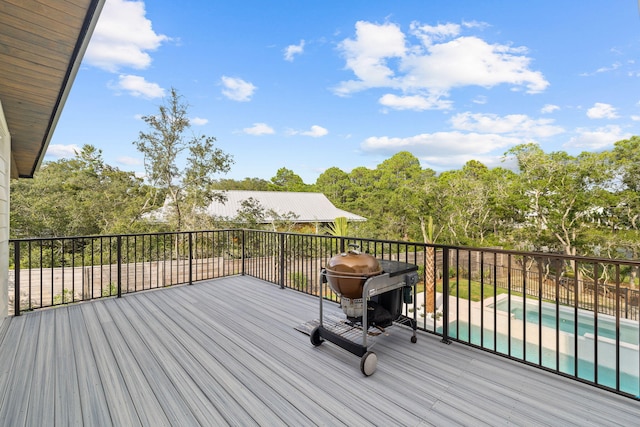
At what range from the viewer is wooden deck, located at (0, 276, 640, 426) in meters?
1.75

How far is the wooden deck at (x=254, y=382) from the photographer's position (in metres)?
1.75

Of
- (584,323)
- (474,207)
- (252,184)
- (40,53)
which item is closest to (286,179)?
(252,184)

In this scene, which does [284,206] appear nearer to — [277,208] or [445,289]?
[277,208]

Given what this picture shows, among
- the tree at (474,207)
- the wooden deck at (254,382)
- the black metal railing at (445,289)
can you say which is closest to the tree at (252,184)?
the black metal railing at (445,289)

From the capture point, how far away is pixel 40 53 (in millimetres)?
2357

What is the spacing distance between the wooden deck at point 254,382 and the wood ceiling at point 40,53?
7.95 ft

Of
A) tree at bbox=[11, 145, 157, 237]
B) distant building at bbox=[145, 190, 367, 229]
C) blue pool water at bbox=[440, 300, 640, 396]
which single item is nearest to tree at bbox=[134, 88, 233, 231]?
distant building at bbox=[145, 190, 367, 229]

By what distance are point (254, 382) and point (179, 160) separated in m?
10.8

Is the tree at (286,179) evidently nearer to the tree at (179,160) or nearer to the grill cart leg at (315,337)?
the tree at (179,160)

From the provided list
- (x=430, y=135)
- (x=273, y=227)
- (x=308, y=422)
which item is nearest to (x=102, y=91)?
(x=273, y=227)

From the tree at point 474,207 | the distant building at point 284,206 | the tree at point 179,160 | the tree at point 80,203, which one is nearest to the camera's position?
the tree at point 179,160

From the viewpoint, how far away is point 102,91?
1439 cm

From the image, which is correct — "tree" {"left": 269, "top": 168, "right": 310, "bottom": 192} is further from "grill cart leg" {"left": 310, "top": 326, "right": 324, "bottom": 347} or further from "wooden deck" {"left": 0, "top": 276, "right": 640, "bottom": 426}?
"grill cart leg" {"left": 310, "top": 326, "right": 324, "bottom": 347}

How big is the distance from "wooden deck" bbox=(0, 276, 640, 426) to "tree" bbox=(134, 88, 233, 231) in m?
8.25
